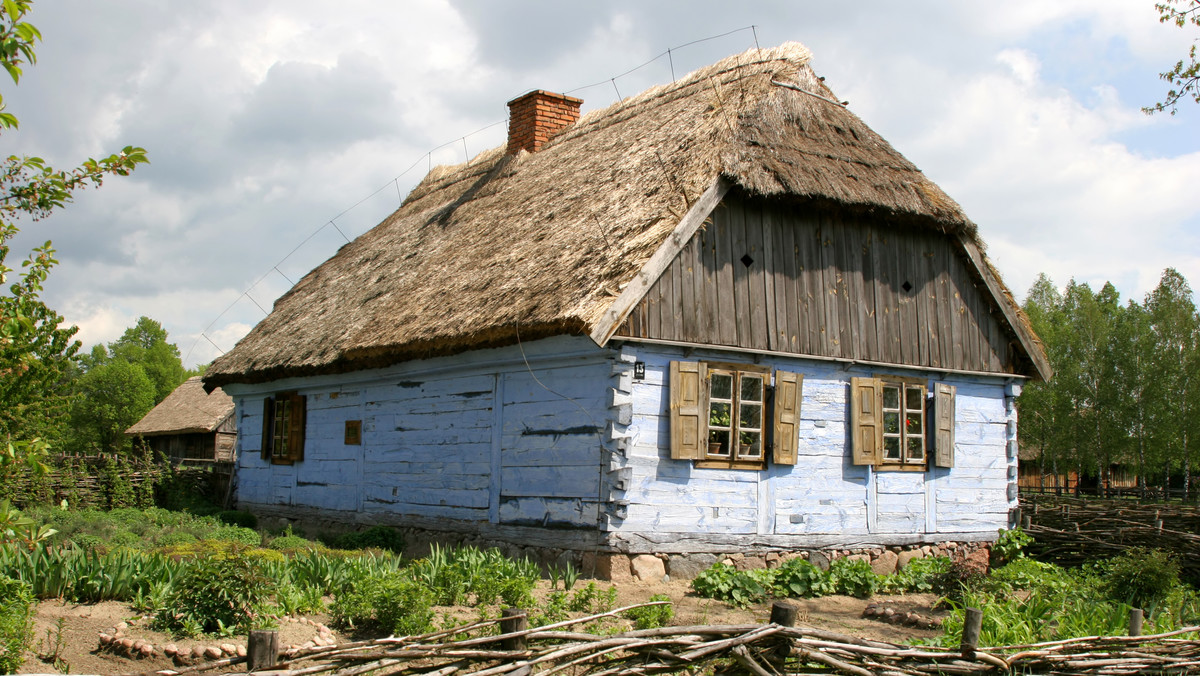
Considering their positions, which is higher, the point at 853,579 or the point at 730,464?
the point at 730,464

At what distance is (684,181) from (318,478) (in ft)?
23.7

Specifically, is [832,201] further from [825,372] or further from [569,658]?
[569,658]

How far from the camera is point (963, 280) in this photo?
11.8 meters

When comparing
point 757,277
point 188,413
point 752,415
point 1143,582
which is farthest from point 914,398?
point 188,413

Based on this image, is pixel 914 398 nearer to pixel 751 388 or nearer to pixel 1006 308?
pixel 1006 308

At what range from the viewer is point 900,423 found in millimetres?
10852

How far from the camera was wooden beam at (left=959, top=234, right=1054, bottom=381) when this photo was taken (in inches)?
452

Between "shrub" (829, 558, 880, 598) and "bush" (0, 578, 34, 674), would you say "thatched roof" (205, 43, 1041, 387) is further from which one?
"bush" (0, 578, 34, 674)

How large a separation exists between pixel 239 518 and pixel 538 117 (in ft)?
26.4

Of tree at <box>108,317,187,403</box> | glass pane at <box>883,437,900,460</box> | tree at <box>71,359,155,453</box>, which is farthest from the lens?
tree at <box>108,317,187,403</box>

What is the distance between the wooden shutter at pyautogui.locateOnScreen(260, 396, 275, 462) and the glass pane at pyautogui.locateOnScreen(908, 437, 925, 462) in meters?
9.74

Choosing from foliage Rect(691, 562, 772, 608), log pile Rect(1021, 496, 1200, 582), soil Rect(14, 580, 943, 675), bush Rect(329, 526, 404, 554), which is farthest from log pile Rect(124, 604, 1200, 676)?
log pile Rect(1021, 496, 1200, 582)

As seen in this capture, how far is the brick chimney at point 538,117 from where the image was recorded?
15.6 meters

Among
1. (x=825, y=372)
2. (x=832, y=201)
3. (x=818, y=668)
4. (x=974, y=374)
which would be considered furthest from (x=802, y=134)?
(x=818, y=668)
